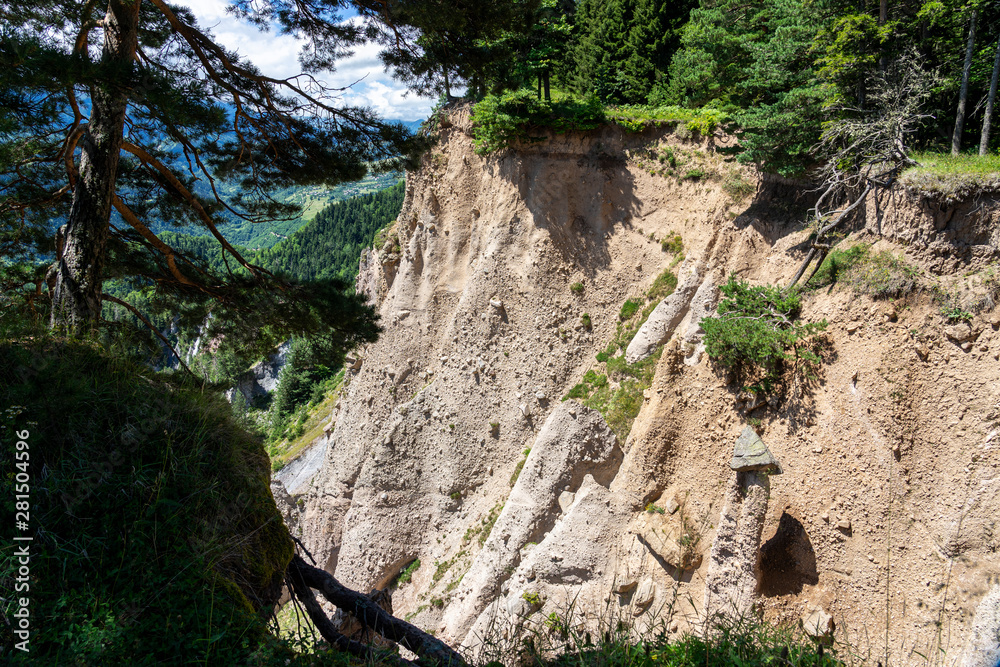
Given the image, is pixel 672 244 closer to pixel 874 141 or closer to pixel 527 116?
pixel 527 116

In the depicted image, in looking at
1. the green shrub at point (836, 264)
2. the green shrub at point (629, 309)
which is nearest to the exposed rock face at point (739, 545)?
the green shrub at point (836, 264)

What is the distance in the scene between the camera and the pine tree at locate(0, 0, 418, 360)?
6.06 m

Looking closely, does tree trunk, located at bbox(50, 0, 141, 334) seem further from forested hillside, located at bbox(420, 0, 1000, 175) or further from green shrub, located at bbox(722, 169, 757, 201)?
green shrub, located at bbox(722, 169, 757, 201)

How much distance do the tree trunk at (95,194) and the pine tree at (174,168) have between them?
14mm

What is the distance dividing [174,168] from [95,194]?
3.11 m

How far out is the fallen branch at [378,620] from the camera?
403 cm

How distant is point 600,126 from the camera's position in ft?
57.2

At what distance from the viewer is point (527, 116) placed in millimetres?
16844

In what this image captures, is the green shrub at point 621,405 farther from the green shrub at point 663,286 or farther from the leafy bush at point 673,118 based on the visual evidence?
the leafy bush at point 673,118

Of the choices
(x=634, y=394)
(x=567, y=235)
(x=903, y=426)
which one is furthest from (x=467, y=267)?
Answer: (x=903, y=426)

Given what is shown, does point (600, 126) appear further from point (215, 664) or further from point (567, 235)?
point (215, 664)

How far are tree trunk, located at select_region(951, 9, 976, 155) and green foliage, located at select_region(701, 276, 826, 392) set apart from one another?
3.82m

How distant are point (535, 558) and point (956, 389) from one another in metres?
9.59

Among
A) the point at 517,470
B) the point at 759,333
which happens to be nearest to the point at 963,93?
the point at 759,333
